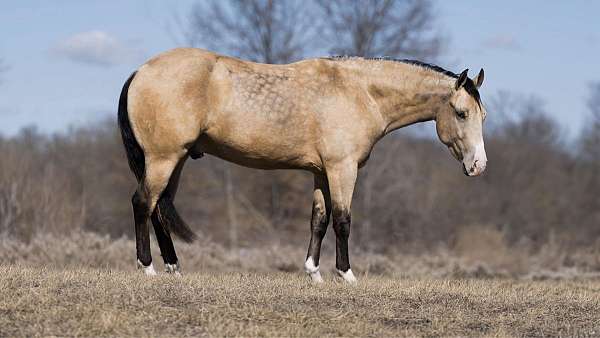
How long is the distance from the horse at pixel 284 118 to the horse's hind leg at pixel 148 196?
0.04 ft

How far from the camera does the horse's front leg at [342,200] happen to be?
29.3 feet

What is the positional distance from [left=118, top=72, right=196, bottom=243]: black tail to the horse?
11 millimetres

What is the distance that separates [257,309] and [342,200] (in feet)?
8.71

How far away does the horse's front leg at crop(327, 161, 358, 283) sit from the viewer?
8922 mm

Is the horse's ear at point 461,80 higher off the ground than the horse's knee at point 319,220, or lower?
higher

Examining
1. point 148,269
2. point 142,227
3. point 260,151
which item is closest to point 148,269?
point 148,269

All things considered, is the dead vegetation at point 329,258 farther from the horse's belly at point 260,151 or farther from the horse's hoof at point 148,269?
the horse's hoof at point 148,269

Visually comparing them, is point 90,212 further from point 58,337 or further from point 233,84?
point 58,337

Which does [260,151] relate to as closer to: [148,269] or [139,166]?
[139,166]

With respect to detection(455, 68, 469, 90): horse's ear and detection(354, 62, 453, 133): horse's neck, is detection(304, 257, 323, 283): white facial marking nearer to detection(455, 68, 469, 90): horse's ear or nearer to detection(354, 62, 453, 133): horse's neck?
detection(354, 62, 453, 133): horse's neck

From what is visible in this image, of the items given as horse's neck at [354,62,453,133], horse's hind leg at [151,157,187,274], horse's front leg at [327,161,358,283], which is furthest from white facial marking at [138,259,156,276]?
horse's neck at [354,62,453,133]

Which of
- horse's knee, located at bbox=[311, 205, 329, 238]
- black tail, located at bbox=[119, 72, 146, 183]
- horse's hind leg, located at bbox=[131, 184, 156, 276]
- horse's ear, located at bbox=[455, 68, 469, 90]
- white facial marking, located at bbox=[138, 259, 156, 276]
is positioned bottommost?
white facial marking, located at bbox=[138, 259, 156, 276]

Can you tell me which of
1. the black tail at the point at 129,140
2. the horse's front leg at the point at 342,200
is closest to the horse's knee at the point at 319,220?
the horse's front leg at the point at 342,200

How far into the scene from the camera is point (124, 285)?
283 inches
